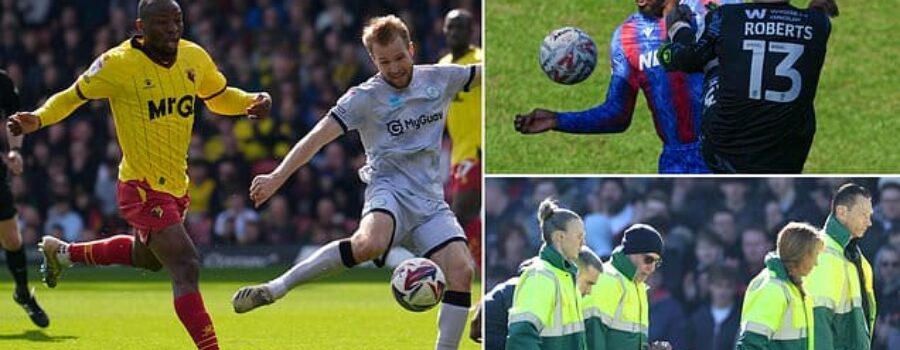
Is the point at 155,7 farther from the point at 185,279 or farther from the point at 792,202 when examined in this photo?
the point at 792,202

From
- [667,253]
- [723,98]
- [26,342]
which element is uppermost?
[723,98]

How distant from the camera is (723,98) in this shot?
10188 millimetres

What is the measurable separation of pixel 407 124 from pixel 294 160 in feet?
2.17

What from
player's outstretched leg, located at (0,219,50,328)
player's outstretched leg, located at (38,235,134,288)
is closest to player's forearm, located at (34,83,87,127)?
player's outstretched leg, located at (38,235,134,288)

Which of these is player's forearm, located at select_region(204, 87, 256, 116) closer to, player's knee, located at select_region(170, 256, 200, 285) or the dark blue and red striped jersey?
player's knee, located at select_region(170, 256, 200, 285)

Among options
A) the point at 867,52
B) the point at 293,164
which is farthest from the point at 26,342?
the point at 867,52

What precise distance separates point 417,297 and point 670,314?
5.77 feet

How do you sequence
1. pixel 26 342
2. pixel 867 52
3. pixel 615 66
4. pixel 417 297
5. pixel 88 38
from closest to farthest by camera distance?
pixel 417 297 → pixel 615 66 → pixel 26 342 → pixel 867 52 → pixel 88 38

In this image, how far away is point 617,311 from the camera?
8.58 m

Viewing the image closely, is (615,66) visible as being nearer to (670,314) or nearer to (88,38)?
(670,314)

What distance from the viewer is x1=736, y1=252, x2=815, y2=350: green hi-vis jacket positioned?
27.5 ft

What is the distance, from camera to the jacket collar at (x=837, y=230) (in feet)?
27.4

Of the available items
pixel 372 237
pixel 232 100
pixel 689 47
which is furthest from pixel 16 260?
pixel 689 47

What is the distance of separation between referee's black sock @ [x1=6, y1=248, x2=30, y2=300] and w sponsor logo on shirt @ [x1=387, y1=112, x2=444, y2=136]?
490 centimetres
